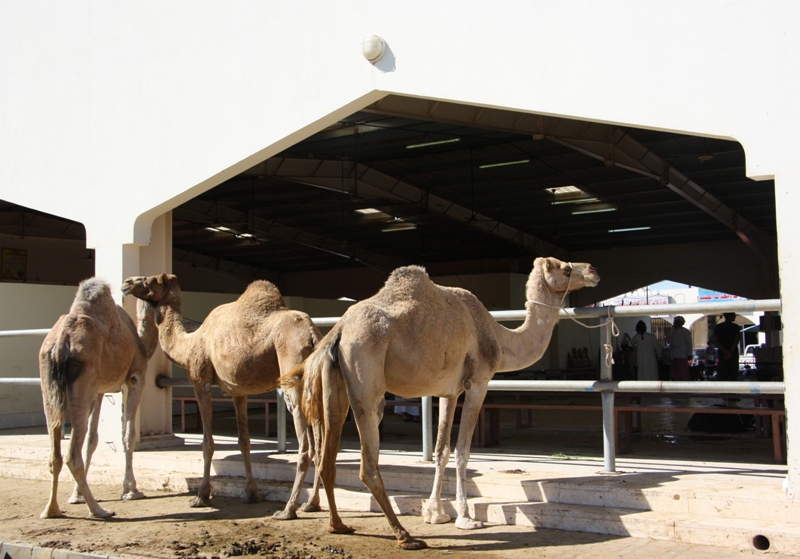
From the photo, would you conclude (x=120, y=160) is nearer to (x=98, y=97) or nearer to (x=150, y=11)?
(x=98, y=97)

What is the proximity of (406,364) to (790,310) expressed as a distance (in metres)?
2.94

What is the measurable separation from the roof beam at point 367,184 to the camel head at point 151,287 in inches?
416

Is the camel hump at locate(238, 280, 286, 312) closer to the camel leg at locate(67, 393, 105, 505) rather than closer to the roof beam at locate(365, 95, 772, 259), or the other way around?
the camel leg at locate(67, 393, 105, 505)

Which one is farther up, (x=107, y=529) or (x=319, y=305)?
(x=319, y=305)

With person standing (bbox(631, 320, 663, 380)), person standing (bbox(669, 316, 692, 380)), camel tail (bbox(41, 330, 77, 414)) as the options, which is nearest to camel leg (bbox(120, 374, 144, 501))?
camel tail (bbox(41, 330, 77, 414))

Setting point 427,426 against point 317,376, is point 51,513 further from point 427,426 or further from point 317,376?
point 427,426

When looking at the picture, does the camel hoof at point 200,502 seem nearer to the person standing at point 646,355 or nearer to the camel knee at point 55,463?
the camel knee at point 55,463

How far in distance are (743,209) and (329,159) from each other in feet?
44.7

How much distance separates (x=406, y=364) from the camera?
6395 mm

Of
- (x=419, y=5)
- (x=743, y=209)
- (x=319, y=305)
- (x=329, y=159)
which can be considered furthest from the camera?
(x=319, y=305)

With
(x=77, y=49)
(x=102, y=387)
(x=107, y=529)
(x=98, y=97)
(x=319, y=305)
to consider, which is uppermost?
(x=77, y=49)

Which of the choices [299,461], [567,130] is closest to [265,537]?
[299,461]

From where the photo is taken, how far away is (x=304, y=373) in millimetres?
6594

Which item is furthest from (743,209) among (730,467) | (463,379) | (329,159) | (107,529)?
(107,529)
